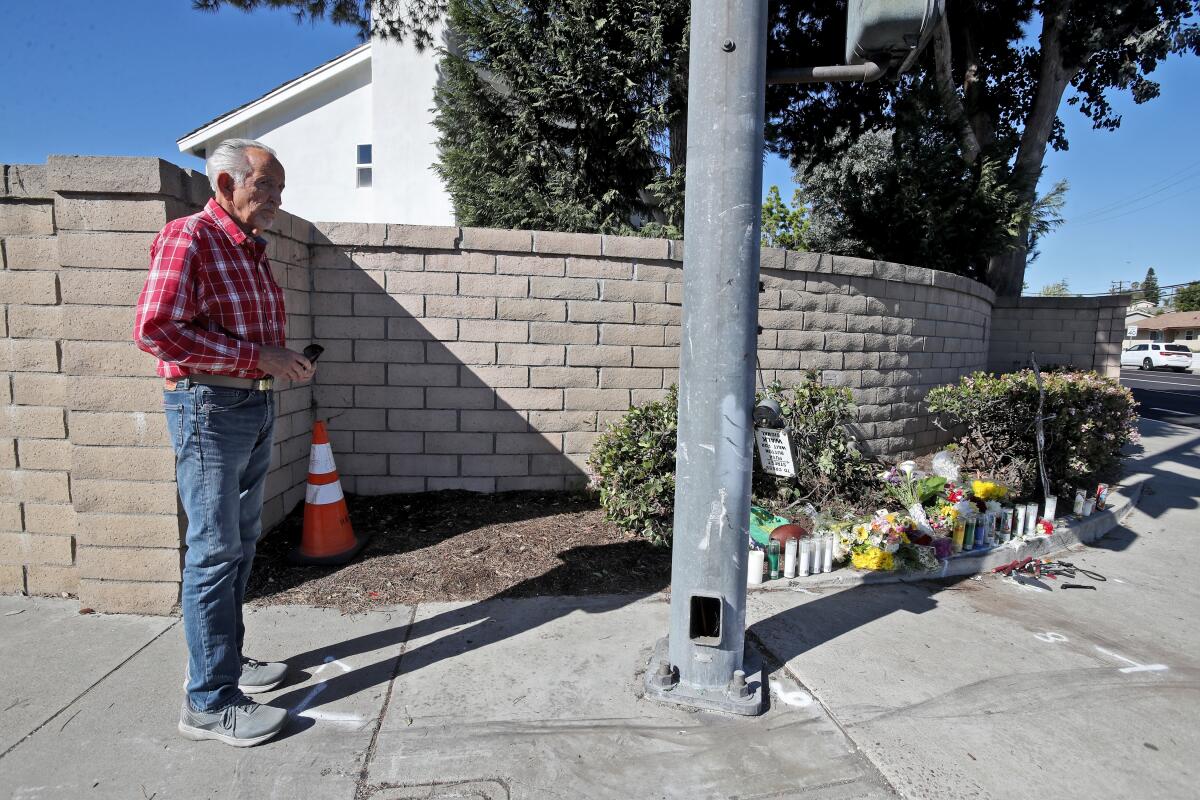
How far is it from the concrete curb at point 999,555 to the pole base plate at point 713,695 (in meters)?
1.14

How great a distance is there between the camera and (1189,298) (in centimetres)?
6581

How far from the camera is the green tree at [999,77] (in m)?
9.53

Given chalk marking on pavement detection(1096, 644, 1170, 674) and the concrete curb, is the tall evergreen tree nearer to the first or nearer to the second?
the concrete curb

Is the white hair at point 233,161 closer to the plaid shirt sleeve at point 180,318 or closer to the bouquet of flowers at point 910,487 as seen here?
the plaid shirt sleeve at point 180,318

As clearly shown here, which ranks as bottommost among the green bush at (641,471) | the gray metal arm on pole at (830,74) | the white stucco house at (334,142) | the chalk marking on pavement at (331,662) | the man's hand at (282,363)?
the chalk marking on pavement at (331,662)

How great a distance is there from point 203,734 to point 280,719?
0.84ft

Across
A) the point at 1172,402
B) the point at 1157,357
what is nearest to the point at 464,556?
the point at 1172,402

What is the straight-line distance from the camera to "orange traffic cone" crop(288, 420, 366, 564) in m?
3.89

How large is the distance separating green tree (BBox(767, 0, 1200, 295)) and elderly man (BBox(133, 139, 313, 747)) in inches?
349

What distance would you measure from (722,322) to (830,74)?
1081mm

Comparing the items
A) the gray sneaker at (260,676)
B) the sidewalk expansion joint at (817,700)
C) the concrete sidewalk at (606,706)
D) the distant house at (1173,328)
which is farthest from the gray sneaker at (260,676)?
the distant house at (1173,328)

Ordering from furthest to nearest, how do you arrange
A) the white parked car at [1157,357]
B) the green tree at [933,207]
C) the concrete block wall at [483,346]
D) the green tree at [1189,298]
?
the green tree at [1189,298] → the white parked car at [1157,357] → the green tree at [933,207] → the concrete block wall at [483,346]

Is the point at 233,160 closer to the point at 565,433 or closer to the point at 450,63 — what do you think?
the point at 565,433

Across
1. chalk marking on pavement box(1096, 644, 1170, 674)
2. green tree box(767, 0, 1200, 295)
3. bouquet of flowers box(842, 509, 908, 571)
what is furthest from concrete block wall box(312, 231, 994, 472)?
green tree box(767, 0, 1200, 295)
